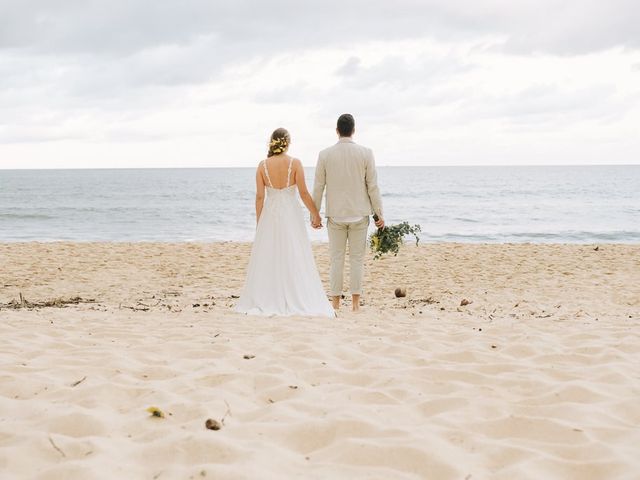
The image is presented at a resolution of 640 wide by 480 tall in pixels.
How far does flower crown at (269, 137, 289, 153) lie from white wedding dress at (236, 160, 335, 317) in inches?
7.5

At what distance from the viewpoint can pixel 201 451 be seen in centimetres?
281

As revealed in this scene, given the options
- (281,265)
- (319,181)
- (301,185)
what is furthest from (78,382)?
(319,181)

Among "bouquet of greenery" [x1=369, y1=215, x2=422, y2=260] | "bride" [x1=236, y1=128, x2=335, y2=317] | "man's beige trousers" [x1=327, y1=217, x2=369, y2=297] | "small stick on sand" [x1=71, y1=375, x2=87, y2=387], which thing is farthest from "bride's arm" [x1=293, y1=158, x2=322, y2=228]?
"small stick on sand" [x1=71, y1=375, x2=87, y2=387]

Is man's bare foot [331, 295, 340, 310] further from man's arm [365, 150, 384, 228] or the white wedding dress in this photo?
man's arm [365, 150, 384, 228]

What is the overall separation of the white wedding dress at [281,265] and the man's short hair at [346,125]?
743 millimetres

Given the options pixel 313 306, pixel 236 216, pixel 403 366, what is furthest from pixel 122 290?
pixel 236 216

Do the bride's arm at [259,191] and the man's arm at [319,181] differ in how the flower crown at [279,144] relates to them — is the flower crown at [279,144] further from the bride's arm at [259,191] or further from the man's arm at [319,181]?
the man's arm at [319,181]

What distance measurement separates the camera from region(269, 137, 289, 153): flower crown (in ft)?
23.3

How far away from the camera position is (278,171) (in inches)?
283

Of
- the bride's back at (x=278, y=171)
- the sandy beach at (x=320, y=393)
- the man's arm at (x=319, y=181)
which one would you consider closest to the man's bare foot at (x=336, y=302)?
the sandy beach at (x=320, y=393)

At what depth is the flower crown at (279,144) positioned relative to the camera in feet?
23.3

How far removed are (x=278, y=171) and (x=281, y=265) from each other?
1.05 metres

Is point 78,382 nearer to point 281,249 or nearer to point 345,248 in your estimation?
point 281,249

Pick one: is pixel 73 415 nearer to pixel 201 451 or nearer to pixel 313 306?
pixel 201 451
